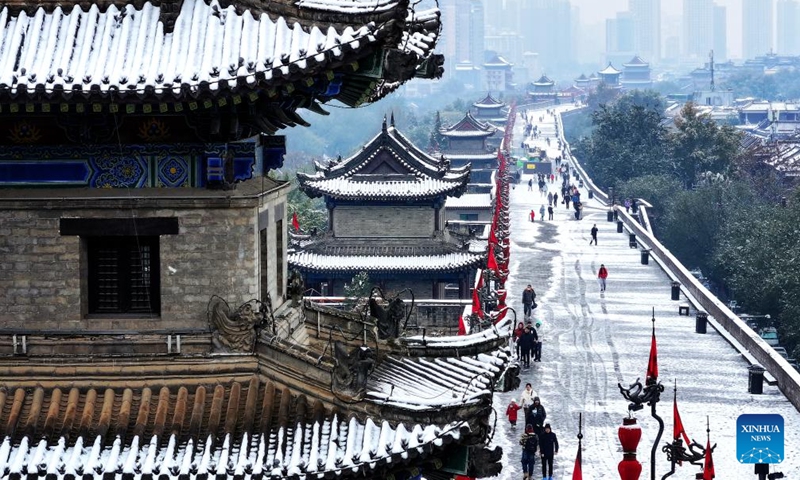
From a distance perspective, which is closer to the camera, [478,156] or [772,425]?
[772,425]

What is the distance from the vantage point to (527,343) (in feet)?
155

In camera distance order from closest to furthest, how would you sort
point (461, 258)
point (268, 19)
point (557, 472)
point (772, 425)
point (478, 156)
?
point (268, 19) < point (772, 425) < point (557, 472) < point (461, 258) < point (478, 156)

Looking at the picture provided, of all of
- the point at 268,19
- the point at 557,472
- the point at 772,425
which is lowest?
the point at 557,472

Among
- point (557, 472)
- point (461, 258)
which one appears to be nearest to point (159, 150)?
point (557, 472)

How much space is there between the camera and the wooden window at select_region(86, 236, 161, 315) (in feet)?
51.8

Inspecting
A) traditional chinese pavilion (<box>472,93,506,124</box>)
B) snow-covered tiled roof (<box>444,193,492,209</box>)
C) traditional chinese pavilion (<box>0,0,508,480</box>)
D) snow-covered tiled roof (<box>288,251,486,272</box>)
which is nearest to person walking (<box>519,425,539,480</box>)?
traditional chinese pavilion (<box>0,0,508,480</box>)

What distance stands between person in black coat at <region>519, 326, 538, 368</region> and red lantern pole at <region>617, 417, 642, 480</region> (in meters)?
30.0

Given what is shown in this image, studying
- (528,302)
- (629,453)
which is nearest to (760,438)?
(629,453)

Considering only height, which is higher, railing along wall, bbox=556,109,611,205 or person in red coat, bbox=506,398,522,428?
railing along wall, bbox=556,109,611,205

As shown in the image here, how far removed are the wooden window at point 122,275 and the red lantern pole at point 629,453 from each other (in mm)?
5378

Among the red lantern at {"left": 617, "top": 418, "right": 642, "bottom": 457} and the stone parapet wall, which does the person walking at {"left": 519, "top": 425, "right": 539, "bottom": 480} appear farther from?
the red lantern at {"left": 617, "top": 418, "right": 642, "bottom": 457}

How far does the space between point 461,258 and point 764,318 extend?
1272 centimetres

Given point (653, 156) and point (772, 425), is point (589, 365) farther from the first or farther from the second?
point (653, 156)

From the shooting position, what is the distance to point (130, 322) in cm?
1564
